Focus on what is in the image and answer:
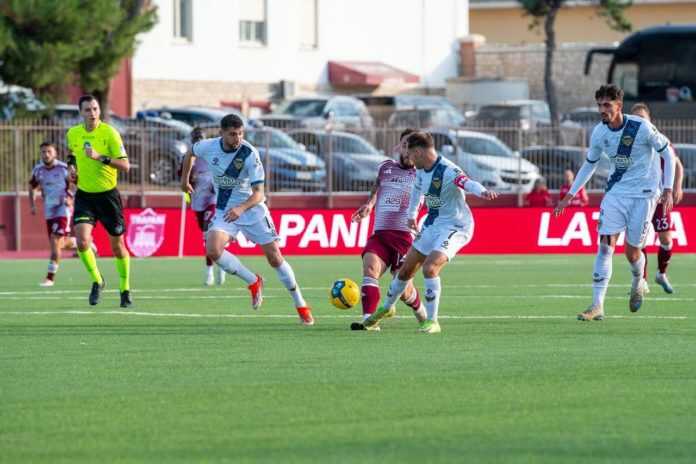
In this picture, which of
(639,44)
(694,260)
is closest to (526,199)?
(694,260)

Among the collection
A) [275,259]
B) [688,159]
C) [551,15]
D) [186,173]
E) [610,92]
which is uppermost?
[551,15]

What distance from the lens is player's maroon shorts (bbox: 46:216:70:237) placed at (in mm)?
22828

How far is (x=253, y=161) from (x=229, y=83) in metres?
42.3

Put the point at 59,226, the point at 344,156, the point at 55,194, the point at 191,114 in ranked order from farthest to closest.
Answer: the point at 191,114 → the point at 344,156 → the point at 55,194 → the point at 59,226

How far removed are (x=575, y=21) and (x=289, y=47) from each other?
18990 millimetres

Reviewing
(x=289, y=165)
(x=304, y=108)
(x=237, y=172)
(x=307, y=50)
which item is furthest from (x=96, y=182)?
(x=307, y=50)

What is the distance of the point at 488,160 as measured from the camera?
114 ft

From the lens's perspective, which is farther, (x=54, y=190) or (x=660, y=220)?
(x=54, y=190)

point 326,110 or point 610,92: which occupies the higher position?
point 326,110

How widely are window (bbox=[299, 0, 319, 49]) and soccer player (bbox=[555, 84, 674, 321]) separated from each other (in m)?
44.5

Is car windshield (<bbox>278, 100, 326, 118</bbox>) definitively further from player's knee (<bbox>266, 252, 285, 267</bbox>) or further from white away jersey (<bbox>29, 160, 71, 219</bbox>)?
player's knee (<bbox>266, 252, 285, 267</bbox>)

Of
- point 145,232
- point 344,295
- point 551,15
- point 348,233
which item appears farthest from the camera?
point 551,15

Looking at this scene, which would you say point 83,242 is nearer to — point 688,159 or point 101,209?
point 101,209

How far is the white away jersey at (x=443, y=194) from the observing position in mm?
13555
